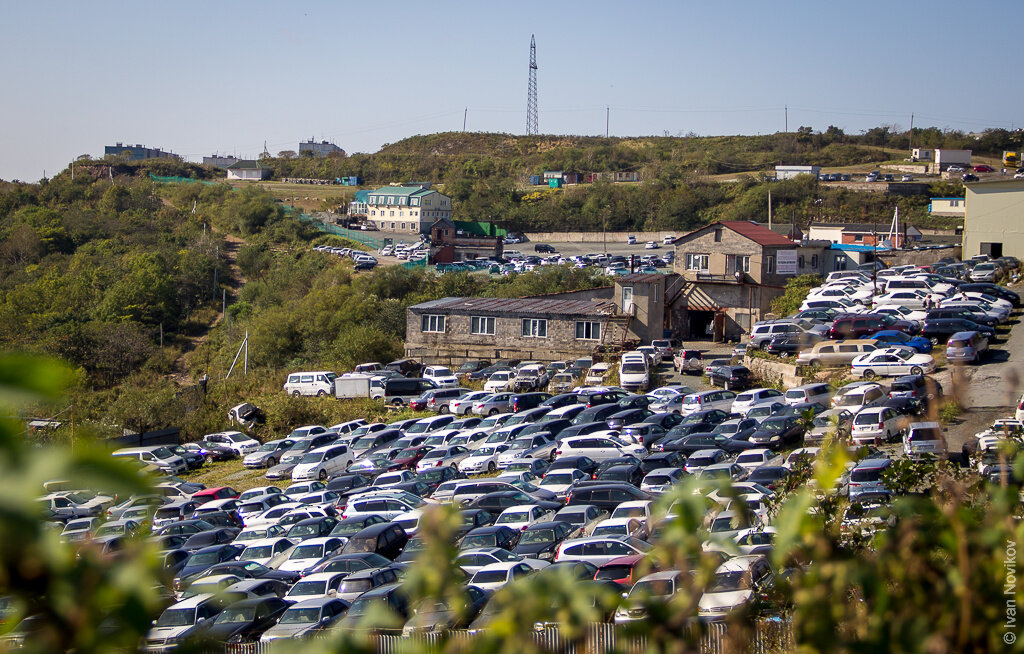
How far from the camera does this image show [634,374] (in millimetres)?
23594

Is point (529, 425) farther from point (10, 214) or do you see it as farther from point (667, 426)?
point (10, 214)

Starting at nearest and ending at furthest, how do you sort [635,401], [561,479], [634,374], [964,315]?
[561,479] < [635,401] < [964,315] < [634,374]

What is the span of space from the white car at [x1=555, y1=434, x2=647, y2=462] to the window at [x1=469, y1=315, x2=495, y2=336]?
1321cm

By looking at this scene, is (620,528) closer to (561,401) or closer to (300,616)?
(300,616)

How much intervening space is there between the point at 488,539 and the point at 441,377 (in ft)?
49.3

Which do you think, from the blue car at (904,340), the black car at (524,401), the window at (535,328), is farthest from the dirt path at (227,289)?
the blue car at (904,340)

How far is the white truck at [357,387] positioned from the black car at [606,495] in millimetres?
13475

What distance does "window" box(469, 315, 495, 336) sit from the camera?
98.4 feet

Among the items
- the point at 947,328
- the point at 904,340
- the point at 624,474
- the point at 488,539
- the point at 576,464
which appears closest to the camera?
the point at 488,539

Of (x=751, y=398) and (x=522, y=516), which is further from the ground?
(x=751, y=398)

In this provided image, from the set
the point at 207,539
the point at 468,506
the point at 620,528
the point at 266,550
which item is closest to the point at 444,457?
the point at 468,506

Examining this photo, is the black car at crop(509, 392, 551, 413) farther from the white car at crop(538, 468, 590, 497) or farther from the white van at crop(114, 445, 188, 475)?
the white van at crop(114, 445, 188, 475)

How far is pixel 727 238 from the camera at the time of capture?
32125mm

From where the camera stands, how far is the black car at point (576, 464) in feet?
51.5
